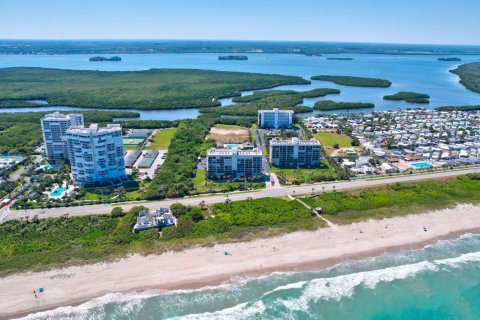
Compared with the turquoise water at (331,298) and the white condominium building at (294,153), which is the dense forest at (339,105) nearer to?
the white condominium building at (294,153)

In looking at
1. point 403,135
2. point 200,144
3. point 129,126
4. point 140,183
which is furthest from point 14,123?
point 403,135

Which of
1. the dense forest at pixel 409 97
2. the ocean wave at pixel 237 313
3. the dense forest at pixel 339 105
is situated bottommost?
the ocean wave at pixel 237 313

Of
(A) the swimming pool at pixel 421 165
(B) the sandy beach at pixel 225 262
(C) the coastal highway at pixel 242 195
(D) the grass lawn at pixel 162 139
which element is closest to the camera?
(B) the sandy beach at pixel 225 262

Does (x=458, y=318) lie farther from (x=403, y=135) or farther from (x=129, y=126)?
(x=129, y=126)

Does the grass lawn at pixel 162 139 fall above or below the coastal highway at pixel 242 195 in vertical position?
above

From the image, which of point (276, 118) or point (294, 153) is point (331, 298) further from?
point (276, 118)

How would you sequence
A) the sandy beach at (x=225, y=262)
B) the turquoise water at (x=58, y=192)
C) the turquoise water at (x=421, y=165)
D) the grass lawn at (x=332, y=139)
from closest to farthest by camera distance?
the sandy beach at (x=225, y=262) < the turquoise water at (x=58, y=192) < the turquoise water at (x=421, y=165) < the grass lawn at (x=332, y=139)

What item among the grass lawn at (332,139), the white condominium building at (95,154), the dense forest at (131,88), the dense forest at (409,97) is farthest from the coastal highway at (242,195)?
the dense forest at (409,97)
